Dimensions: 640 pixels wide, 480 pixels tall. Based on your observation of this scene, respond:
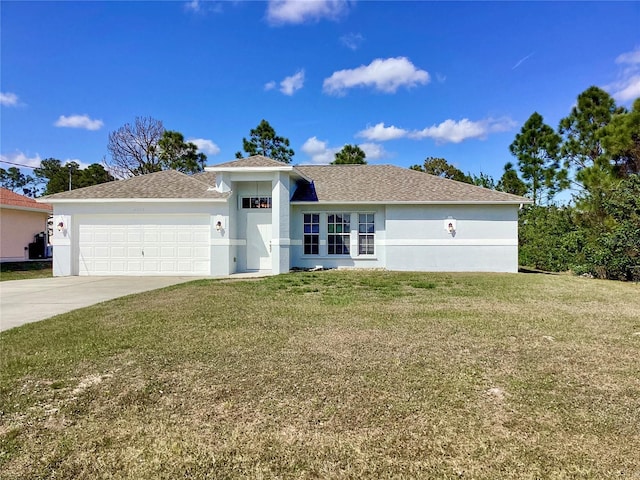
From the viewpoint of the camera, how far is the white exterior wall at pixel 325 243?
54.7ft

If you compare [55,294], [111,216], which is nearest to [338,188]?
[111,216]

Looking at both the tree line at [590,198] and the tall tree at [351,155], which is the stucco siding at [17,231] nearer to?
the tall tree at [351,155]

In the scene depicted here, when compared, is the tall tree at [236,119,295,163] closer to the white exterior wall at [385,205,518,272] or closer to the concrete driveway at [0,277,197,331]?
the white exterior wall at [385,205,518,272]

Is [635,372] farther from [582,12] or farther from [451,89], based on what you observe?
[451,89]

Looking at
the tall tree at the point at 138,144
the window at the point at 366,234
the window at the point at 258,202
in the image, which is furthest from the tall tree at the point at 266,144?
the window at the point at 366,234

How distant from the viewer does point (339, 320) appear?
7.09 m

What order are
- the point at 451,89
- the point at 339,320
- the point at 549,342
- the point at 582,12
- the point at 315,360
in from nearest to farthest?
the point at 315,360, the point at 549,342, the point at 339,320, the point at 582,12, the point at 451,89

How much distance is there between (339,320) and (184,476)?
4610 millimetres

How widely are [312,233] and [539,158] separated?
19.1 metres

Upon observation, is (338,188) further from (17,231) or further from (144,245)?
(17,231)

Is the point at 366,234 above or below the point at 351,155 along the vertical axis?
below

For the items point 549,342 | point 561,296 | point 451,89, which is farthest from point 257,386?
point 451,89

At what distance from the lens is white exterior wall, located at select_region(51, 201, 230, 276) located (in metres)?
15.3

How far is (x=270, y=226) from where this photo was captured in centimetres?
1639
